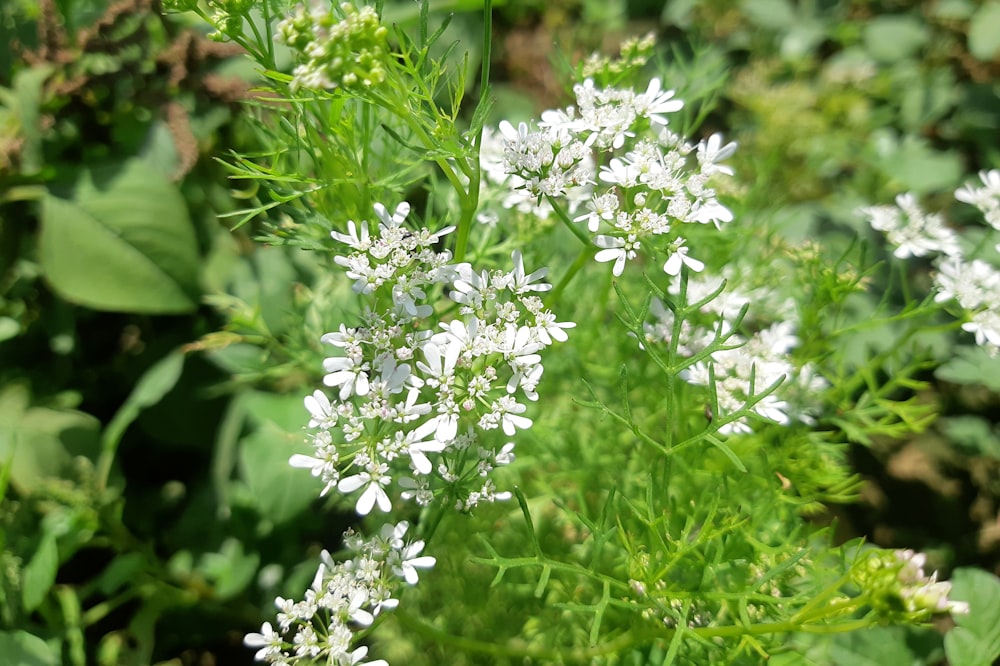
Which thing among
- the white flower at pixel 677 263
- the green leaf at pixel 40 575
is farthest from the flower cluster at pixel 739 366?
the green leaf at pixel 40 575

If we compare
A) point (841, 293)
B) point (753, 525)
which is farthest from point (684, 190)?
point (753, 525)

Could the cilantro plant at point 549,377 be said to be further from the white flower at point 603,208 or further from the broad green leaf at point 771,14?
the broad green leaf at point 771,14

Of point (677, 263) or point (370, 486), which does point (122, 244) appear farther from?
point (677, 263)

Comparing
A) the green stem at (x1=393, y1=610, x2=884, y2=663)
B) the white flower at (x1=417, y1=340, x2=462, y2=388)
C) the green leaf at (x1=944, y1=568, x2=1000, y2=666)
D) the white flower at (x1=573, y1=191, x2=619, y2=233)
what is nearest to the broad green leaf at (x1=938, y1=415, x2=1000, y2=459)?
the green leaf at (x1=944, y1=568, x2=1000, y2=666)

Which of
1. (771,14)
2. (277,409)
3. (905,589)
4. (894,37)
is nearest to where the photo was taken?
(905,589)

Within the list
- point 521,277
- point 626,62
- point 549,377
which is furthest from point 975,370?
point 521,277
